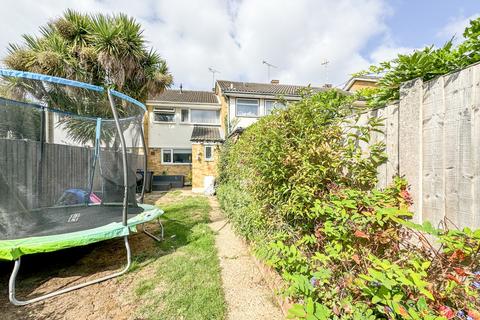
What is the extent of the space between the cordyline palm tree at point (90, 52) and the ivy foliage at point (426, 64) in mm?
7067

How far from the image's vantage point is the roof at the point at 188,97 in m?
15.6

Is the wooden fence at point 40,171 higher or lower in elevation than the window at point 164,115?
lower

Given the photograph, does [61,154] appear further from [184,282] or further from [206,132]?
[206,132]

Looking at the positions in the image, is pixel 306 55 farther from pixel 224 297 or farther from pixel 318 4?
pixel 224 297

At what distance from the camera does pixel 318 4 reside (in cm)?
571

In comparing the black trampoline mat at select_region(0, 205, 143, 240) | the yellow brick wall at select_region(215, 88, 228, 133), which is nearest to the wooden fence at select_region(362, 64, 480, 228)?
the black trampoline mat at select_region(0, 205, 143, 240)

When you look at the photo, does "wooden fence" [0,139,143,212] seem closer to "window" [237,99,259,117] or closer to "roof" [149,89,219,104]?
"window" [237,99,259,117]

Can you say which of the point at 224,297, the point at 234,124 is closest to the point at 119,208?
the point at 224,297

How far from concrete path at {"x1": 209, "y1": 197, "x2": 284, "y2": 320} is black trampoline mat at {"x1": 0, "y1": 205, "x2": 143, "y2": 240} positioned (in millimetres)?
1939

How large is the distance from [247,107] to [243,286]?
12.5 metres

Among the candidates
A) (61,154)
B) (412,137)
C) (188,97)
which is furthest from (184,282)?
(188,97)

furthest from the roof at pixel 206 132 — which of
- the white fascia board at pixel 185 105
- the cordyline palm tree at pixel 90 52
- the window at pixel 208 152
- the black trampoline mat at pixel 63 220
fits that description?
the black trampoline mat at pixel 63 220

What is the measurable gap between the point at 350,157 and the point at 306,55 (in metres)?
17.3

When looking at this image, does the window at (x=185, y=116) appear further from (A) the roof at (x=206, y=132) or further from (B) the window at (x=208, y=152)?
(B) the window at (x=208, y=152)
